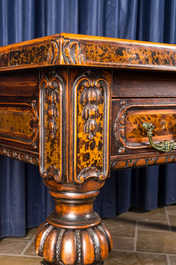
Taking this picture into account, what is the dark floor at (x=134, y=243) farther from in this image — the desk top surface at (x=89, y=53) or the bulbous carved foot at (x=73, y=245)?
the desk top surface at (x=89, y=53)

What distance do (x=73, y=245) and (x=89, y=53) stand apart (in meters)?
0.50

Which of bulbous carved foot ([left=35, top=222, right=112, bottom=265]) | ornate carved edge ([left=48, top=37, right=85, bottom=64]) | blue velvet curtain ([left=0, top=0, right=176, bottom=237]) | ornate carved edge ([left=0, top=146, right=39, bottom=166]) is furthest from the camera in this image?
blue velvet curtain ([left=0, top=0, right=176, bottom=237])

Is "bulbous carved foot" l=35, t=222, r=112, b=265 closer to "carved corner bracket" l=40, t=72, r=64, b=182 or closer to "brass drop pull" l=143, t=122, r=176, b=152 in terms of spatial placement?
"carved corner bracket" l=40, t=72, r=64, b=182

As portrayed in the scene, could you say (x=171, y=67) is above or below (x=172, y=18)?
below

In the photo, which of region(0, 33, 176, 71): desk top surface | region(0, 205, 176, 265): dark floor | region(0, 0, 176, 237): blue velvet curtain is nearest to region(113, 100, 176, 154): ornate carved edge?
region(0, 33, 176, 71): desk top surface


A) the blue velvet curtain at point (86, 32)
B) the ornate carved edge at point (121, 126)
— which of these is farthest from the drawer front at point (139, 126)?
the blue velvet curtain at point (86, 32)

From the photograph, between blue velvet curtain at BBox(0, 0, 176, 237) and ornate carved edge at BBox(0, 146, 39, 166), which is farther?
blue velvet curtain at BBox(0, 0, 176, 237)

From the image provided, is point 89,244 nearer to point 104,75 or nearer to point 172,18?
point 104,75

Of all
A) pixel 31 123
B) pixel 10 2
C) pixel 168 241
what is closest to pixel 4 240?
pixel 168 241

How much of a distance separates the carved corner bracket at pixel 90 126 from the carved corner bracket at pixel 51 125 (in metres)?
0.04

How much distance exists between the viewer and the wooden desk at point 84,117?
88 centimetres

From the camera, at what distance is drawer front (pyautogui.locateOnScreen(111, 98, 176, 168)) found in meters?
1.00

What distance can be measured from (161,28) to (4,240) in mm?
1655

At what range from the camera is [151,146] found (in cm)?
107
